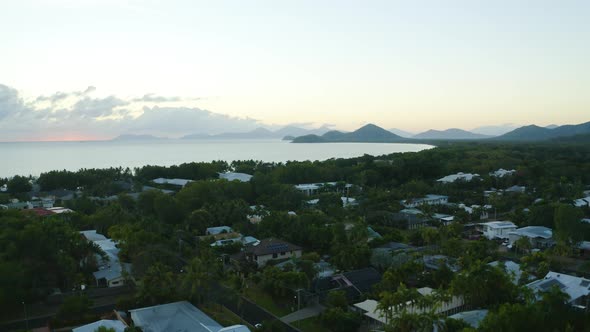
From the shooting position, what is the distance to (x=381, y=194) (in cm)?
4319

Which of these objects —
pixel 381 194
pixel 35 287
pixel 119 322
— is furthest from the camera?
pixel 381 194

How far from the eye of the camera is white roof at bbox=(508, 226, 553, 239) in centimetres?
2758

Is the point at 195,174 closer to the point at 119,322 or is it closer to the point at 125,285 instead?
the point at 125,285

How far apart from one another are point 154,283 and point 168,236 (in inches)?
367

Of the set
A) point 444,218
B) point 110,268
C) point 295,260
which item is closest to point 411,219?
point 444,218

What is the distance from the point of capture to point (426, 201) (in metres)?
41.9

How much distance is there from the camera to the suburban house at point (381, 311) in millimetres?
15586

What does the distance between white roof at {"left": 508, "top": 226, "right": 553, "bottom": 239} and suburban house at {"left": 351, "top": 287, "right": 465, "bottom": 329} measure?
13.6 metres

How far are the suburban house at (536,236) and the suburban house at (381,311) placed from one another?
12.9m

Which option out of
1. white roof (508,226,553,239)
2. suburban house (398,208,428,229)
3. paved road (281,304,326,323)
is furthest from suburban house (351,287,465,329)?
suburban house (398,208,428,229)

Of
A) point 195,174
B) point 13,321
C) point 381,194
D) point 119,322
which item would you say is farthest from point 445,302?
point 195,174

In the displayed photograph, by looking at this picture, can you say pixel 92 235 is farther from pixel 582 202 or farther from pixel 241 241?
pixel 582 202

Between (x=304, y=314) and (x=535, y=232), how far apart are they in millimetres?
18433

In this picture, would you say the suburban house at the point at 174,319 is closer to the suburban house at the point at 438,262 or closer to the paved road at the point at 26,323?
the paved road at the point at 26,323
